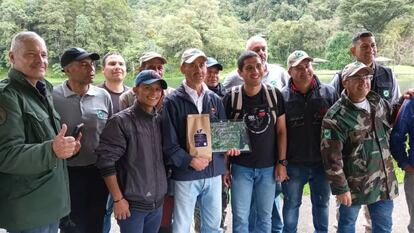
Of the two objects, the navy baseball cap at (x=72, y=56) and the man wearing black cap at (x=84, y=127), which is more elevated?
the navy baseball cap at (x=72, y=56)

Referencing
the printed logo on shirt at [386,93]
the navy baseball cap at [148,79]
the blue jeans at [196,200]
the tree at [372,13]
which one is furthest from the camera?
the tree at [372,13]

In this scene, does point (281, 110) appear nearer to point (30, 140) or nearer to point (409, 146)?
point (409, 146)

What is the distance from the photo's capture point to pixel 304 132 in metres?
2.95

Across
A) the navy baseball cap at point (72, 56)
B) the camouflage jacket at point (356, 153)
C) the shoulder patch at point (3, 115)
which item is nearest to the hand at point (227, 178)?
the camouflage jacket at point (356, 153)

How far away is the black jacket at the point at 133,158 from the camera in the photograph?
236cm

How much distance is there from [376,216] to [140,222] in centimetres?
187

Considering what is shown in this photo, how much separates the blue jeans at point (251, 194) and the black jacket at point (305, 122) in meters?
0.28

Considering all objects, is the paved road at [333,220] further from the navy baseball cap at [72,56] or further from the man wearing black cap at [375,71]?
the navy baseball cap at [72,56]

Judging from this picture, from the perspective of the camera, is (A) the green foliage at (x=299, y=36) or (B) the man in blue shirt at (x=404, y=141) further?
(A) the green foliage at (x=299, y=36)

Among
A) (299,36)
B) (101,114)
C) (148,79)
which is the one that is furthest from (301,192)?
(299,36)

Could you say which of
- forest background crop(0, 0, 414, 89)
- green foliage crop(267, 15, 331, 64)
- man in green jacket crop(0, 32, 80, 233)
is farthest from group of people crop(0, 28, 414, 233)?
green foliage crop(267, 15, 331, 64)

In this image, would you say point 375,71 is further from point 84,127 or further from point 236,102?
point 84,127

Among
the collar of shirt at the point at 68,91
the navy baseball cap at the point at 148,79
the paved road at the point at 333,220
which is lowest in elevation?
the paved road at the point at 333,220

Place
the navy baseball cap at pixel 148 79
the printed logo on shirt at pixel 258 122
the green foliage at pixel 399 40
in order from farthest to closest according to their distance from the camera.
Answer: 1. the green foliage at pixel 399 40
2. the printed logo on shirt at pixel 258 122
3. the navy baseball cap at pixel 148 79
